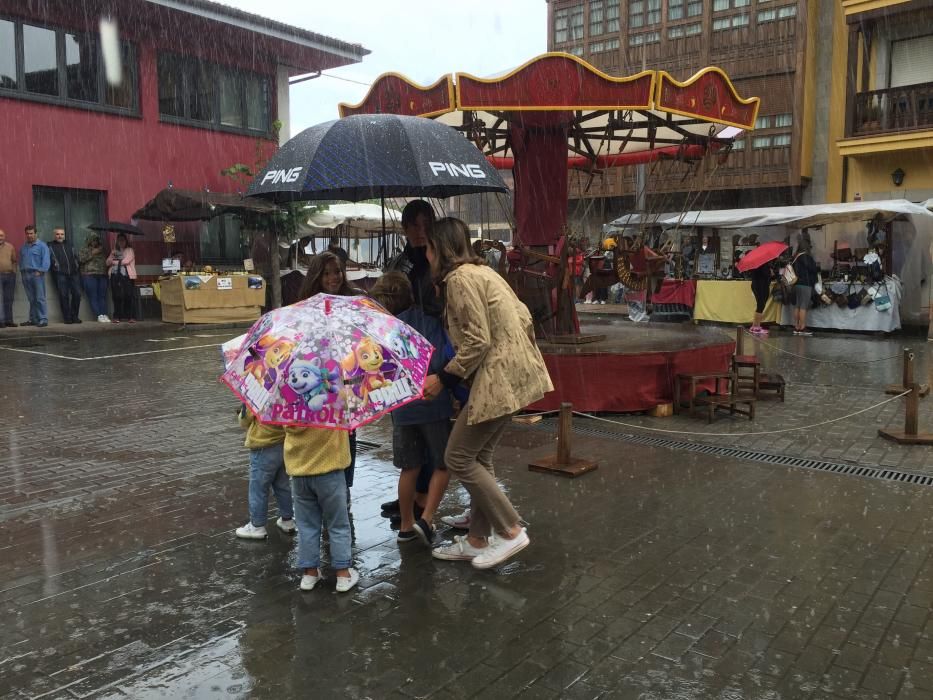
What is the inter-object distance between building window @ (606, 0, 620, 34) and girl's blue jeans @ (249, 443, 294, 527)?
25698 mm

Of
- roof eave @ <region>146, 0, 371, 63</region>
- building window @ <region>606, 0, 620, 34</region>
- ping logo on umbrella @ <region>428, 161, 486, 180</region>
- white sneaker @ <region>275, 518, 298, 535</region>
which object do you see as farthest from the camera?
building window @ <region>606, 0, 620, 34</region>

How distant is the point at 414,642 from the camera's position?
3.45 m

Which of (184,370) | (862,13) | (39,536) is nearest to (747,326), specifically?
(862,13)

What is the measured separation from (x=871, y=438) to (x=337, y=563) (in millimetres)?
5343

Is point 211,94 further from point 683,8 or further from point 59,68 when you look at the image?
point 683,8

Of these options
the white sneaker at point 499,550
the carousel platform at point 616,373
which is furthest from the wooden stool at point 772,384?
the white sneaker at point 499,550

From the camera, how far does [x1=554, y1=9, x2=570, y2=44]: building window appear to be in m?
28.4

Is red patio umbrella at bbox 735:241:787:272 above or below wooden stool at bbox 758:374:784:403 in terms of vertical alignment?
above

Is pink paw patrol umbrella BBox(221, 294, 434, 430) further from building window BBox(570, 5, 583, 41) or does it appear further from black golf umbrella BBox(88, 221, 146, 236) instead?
A: building window BBox(570, 5, 583, 41)

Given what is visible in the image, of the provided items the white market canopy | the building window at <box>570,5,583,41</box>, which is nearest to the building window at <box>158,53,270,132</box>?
the white market canopy

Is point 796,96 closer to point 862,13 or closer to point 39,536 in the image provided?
point 862,13

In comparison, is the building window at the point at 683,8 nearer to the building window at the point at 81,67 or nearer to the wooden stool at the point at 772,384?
the building window at the point at 81,67

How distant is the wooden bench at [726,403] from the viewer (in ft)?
26.3

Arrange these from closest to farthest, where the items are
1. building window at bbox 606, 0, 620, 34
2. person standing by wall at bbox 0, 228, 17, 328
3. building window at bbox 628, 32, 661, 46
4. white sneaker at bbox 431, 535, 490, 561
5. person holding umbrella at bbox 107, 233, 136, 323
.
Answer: white sneaker at bbox 431, 535, 490, 561 < person standing by wall at bbox 0, 228, 17, 328 < person holding umbrella at bbox 107, 233, 136, 323 < building window at bbox 628, 32, 661, 46 < building window at bbox 606, 0, 620, 34
